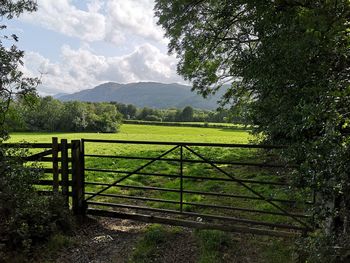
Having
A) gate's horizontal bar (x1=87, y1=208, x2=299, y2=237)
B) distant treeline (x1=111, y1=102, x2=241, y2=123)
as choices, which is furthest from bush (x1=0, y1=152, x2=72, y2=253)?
distant treeline (x1=111, y1=102, x2=241, y2=123)

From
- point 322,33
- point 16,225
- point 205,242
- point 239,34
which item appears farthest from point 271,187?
point 16,225

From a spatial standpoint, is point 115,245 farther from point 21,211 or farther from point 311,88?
point 311,88

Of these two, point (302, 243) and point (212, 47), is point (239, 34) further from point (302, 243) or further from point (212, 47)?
point (302, 243)

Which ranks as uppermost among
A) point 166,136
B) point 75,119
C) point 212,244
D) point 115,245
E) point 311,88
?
point 311,88

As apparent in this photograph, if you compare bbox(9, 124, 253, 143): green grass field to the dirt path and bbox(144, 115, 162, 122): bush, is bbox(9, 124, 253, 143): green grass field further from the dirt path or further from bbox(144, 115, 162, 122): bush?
bbox(144, 115, 162, 122): bush

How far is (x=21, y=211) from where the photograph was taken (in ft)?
18.4

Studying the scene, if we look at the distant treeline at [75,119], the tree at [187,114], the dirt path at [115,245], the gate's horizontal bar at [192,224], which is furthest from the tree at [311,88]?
the tree at [187,114]

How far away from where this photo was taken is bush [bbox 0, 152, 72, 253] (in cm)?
536

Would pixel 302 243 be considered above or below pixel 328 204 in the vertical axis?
below

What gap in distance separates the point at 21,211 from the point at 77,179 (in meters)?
1.88

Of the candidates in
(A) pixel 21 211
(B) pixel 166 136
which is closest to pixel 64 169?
(A) pixel 21 211

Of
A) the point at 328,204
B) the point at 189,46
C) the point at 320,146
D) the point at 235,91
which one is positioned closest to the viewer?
the point at 320,146

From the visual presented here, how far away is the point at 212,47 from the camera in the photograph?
46.3ft

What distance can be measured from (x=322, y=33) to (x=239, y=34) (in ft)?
26.7
